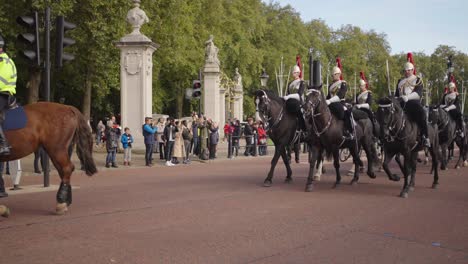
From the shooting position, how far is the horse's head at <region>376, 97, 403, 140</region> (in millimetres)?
10914

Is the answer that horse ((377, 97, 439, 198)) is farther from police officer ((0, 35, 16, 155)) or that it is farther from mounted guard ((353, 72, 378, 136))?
police officer ((0, 35, 16, 155))

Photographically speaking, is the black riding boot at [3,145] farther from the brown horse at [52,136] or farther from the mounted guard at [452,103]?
the mounted guard at [452,103]

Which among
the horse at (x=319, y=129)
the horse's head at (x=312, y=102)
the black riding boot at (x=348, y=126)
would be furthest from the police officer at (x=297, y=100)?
the black riding boot at (x=348, y=126)

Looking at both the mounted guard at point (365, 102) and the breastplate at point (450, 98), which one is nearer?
the mounted guard at point (365, 102)

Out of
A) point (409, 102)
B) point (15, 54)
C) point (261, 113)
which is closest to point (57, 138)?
point (261, 113)

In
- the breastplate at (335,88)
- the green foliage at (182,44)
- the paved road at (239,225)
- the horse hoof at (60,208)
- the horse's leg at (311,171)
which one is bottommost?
the paved road at (239,225)

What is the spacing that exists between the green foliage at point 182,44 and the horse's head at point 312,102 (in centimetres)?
451

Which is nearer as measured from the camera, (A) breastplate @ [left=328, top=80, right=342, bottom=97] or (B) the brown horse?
(B) the brown horse

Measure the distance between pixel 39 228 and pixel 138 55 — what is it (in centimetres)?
1694

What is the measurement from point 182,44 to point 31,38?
2808cm

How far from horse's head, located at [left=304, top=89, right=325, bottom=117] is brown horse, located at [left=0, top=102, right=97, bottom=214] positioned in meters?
5.07

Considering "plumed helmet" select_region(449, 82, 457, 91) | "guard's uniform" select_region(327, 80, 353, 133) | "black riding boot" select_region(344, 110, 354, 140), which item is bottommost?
"black riding boot" select_region(344, 110, 354, 140)

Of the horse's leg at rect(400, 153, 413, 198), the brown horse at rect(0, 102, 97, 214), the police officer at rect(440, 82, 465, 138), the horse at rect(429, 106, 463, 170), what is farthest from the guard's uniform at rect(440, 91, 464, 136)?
the brown horse at rect(0, 102, 97, 214)

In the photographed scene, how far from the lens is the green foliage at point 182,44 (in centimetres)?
2805
